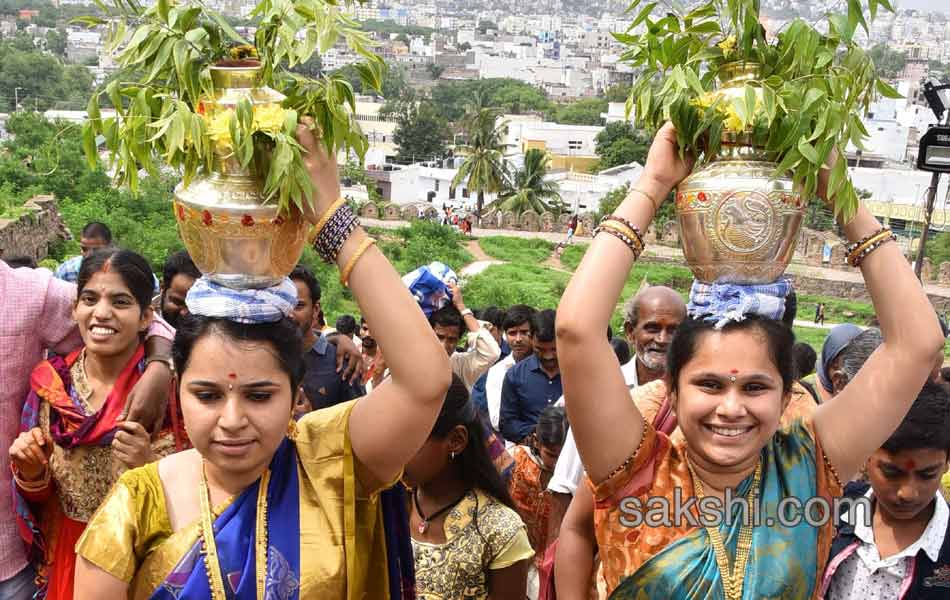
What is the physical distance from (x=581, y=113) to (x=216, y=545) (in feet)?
284

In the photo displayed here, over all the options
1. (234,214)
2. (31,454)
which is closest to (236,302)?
(234,214)

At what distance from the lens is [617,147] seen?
193 ft

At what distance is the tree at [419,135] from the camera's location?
2803 inches

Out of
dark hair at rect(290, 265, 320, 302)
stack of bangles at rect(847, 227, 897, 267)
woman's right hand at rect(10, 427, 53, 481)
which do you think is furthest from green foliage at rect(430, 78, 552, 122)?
stack of bangles at rect(847, 227, 897, 267)

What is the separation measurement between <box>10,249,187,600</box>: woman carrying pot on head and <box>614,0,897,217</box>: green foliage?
6.07ft

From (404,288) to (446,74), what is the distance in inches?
5530

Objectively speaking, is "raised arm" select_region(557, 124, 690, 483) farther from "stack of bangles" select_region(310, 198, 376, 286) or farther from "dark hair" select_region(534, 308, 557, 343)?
"dark hair" select_region(534, 308, 557, 343)

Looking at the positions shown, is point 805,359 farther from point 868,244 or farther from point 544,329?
point 868,244

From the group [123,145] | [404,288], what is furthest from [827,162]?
[123,145]

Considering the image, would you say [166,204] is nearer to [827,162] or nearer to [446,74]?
[827,162]

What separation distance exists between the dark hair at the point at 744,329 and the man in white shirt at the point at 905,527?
0.79m

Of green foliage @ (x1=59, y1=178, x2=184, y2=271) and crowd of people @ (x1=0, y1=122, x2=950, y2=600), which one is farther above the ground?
crowd of people @ (x1=0, y1=122, x2=950, y2=600)

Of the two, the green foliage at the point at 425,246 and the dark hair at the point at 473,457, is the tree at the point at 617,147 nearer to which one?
the green foliage at the point at 425,246

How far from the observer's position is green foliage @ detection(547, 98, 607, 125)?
85438 mm
